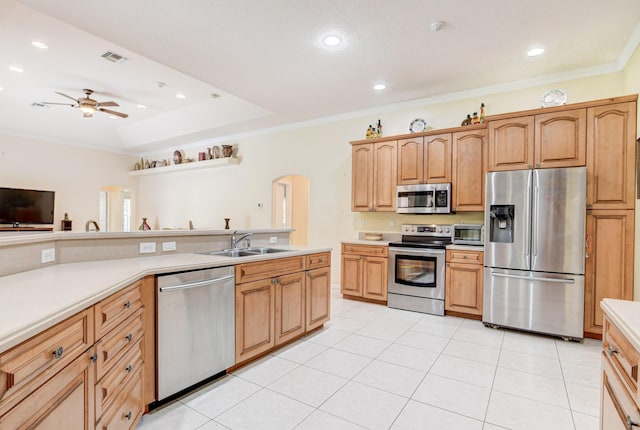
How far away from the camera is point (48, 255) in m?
2.02

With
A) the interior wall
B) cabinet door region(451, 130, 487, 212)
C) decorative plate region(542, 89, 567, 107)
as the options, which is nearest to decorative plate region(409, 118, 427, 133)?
cabinet door region(451, 130, 487, 212)

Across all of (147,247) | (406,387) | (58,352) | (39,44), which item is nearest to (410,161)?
(406,387)

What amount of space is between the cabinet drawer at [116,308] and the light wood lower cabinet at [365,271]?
3.22 metres

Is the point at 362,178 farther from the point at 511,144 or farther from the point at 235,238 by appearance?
the point at 235,238

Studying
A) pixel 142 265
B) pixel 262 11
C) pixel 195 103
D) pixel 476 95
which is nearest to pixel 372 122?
pixel 476 95

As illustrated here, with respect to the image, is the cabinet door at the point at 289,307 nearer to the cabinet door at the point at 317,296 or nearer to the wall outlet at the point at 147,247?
the cabinet door at the point at 317,296

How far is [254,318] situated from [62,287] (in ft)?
4.68

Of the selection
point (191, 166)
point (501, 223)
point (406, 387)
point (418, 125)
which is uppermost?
point (418, 125)

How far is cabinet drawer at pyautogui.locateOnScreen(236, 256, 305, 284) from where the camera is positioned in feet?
8.27

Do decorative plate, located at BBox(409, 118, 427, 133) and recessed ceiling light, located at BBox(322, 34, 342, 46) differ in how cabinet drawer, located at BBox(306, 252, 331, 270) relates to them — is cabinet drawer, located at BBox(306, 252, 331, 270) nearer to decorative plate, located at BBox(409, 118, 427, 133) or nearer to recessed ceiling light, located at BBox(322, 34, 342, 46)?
recessed ceiling light, located at BBox(322, 34, 342, 46)

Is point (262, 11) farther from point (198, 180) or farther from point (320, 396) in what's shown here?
point (198, 180)

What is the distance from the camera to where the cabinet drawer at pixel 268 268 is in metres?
2.52

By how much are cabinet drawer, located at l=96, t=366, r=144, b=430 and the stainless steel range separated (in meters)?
3.25

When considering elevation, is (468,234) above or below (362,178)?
below
